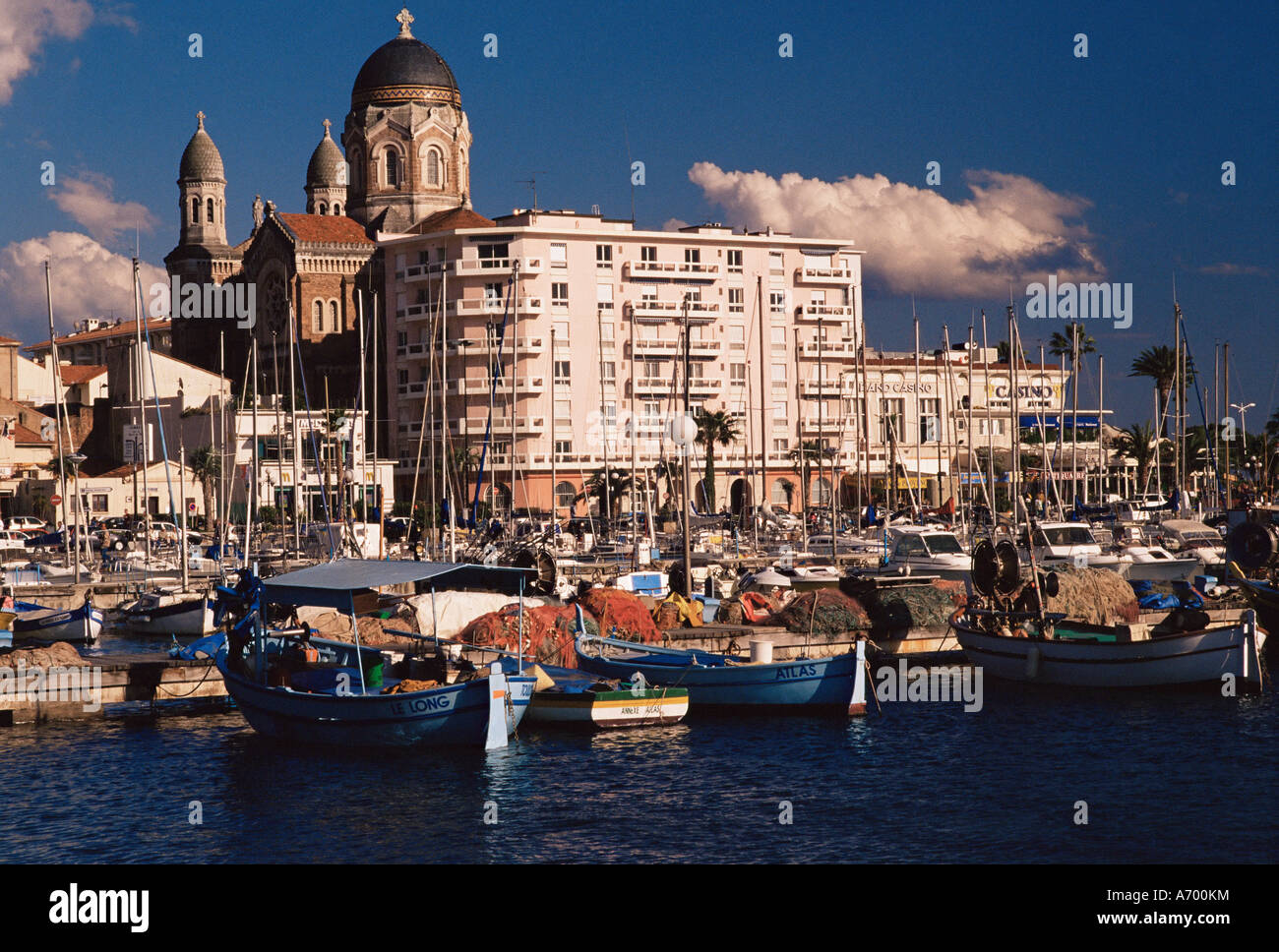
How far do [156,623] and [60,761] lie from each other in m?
23.7

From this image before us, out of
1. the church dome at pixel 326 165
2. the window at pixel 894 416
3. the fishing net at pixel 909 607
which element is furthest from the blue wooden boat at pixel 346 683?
the church dome at pixel 326 165

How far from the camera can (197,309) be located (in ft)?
432

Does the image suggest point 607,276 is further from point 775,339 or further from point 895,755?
point 895,755

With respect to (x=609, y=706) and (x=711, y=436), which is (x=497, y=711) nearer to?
(x=609, y=706)

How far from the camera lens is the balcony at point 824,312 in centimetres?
11275

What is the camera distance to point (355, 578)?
3156 cm

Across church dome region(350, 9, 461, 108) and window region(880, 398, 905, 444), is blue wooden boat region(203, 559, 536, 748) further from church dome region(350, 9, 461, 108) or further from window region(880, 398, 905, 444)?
church dome region(350, 9, 461, 108)

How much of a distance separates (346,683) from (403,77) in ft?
324

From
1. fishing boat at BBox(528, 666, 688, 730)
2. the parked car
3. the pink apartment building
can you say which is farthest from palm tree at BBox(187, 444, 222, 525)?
fishing boat at BBox(528, 666, 688, 730)

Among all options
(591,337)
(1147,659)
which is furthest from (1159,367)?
(1147,659)

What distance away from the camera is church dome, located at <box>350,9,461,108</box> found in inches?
4786

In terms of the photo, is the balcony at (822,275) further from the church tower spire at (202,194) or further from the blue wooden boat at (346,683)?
the blue wooden boat at (346,683)

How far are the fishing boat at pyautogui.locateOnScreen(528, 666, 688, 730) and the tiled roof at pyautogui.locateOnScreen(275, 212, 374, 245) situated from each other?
88.7m
